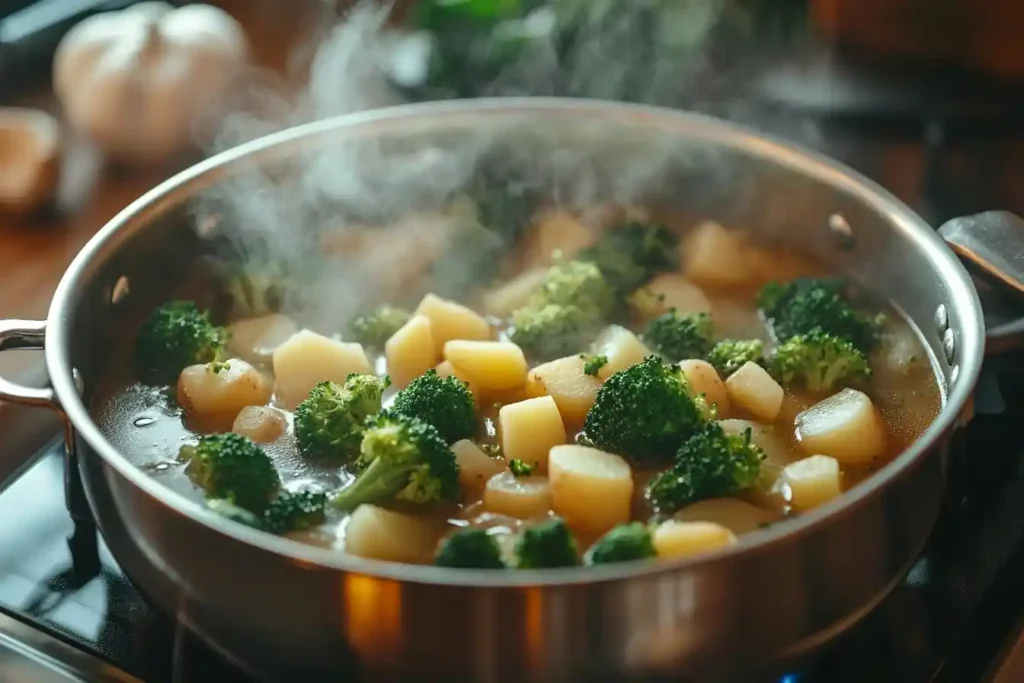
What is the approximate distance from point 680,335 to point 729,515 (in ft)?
1.32

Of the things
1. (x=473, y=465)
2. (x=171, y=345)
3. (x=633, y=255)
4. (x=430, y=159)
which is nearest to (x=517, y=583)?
(x=473, y=465)

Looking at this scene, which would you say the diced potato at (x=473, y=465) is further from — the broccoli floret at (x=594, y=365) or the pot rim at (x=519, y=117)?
the pot rim at (x=519, y=117)

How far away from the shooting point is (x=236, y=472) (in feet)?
4.08

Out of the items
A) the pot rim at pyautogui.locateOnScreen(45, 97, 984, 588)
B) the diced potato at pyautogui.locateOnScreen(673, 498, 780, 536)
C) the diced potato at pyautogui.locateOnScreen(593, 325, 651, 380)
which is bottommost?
the diced potato at pyautogui.locateOnScreen(593, 325, 651, 380)

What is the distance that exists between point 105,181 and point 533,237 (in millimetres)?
843

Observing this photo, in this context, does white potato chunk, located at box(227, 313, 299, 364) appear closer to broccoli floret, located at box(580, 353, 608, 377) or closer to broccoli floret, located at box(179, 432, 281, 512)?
broccoli floret, located at box(179, 432, 281, 512)

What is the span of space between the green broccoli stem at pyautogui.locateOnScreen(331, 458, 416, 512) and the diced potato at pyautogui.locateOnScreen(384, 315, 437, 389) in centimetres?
27

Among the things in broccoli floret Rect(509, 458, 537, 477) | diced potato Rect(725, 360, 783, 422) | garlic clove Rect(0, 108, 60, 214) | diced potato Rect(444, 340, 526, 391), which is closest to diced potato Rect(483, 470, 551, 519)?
broccoli floret Rect(509, 458, 537, 477)

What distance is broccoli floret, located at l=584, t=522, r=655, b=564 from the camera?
1.06m

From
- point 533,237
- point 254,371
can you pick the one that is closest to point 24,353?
point 254,371

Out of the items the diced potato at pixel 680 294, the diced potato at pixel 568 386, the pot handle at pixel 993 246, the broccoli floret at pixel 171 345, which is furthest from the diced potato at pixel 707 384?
the broccoli floret at pixel 171 345

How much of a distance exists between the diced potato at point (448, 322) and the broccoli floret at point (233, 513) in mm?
444

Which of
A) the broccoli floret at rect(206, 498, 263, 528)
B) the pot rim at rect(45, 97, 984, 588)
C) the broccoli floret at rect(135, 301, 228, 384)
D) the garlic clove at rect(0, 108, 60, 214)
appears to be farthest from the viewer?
the garlic clove at rect(0, 108, 60, 214)

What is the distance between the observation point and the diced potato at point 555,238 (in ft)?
5.91
